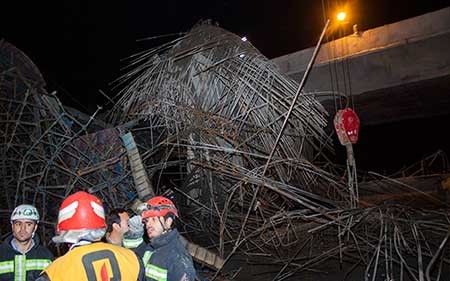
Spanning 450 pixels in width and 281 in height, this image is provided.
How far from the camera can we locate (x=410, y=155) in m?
18.1

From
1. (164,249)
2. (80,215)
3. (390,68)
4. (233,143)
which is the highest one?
(390,68)

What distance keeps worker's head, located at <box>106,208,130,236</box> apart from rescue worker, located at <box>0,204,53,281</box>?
775 millimetres

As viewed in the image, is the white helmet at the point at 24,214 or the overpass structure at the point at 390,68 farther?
the overpass structure at the point at 390,68

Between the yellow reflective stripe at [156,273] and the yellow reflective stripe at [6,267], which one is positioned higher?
the yellow reflective stripe at [6,267]

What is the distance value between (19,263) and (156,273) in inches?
61.7

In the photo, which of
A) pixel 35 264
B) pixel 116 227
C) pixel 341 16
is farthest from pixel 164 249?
pixel 341 16

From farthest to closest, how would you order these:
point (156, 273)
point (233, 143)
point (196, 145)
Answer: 1. point (196, 145)
2. point (233, 143)
3. point (156, 273)

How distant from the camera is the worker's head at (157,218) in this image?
127 inches

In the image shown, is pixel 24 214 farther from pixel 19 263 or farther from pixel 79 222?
pixel 79 222

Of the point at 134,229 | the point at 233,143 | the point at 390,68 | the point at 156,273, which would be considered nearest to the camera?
the point at 156,273

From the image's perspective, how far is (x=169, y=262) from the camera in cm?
303

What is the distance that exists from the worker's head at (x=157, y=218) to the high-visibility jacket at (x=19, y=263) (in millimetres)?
1308

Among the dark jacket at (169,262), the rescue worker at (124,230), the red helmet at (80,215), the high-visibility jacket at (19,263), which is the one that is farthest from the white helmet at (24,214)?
the red helmet at (80,215)

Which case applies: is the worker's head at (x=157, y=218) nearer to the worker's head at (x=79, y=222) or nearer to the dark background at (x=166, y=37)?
the worker's head at (x=79, y=222)
